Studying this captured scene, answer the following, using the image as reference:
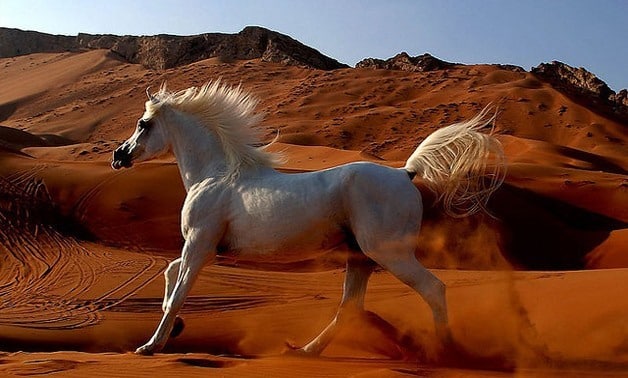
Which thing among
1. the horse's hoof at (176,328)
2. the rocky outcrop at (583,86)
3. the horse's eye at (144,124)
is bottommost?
the horse's hoof at (176,328)

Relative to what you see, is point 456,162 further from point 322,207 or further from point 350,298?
point 350,298

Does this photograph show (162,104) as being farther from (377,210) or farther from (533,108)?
(533,108)

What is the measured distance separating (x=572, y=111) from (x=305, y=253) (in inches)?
1296

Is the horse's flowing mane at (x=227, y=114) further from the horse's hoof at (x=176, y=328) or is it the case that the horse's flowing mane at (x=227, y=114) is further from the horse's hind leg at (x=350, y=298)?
the horse's hoof at (x=176, y=328)

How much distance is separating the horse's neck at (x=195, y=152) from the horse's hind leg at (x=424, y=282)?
1.77 metres

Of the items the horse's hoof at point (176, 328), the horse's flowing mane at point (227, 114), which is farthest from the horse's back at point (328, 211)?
the horse's hoof at point (176, 328)

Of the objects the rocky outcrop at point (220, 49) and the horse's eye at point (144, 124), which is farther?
the rocky outcrop at point (220, 49)

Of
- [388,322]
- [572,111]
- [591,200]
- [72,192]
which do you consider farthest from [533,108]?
[388,322]

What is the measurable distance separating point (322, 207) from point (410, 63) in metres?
42.7

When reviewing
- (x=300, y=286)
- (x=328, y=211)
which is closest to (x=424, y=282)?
(x=328, y=211)

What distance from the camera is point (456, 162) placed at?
6141 millimetres

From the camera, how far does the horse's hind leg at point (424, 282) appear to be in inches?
226

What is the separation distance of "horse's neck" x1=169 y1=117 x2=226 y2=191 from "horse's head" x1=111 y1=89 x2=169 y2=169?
123 mm

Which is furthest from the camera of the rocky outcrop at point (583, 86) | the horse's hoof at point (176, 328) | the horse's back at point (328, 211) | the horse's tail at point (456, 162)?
the rocky outcrop at point (583, 86)
